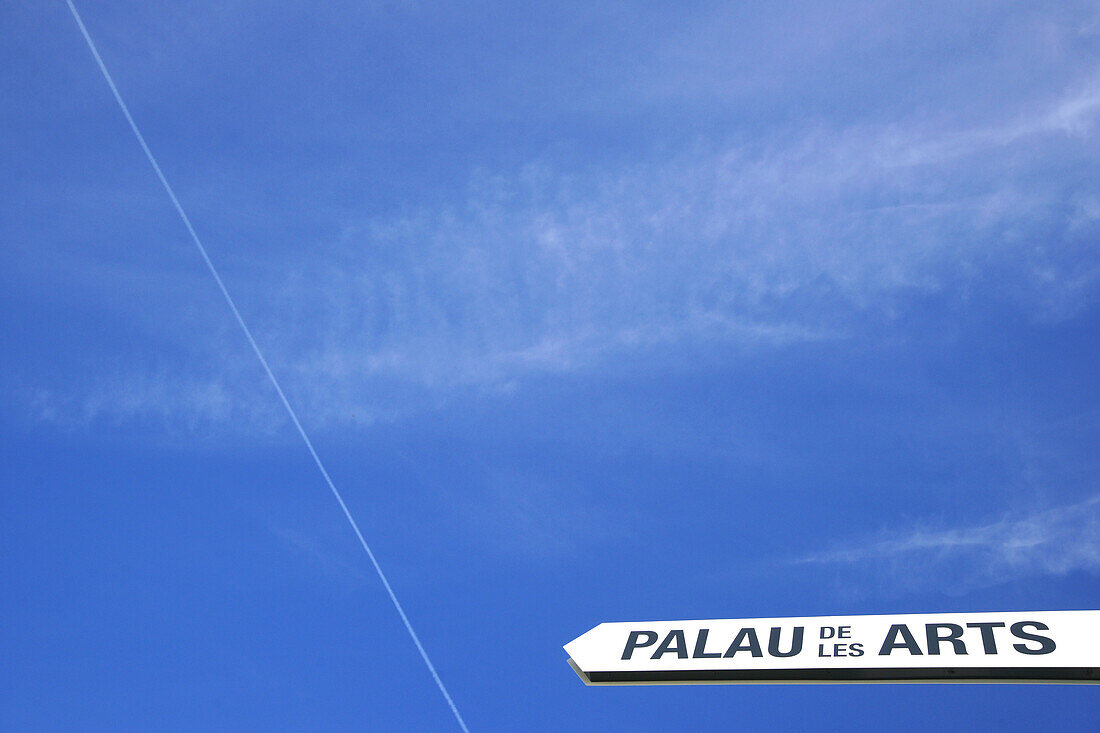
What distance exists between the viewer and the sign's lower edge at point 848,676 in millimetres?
15914

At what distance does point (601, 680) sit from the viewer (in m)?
18.3

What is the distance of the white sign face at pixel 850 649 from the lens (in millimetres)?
16109

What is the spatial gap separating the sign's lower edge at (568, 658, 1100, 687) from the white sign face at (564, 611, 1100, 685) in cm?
2

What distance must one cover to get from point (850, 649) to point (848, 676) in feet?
1.36

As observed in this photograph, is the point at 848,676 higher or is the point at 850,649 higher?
the point at 850,649

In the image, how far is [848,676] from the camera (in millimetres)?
16938

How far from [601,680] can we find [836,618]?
4.03m

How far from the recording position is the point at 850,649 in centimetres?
1698

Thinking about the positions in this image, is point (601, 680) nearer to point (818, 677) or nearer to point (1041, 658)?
point (818, 677)

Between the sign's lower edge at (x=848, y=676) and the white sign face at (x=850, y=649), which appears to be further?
the white sign face at (x=850, y=649)

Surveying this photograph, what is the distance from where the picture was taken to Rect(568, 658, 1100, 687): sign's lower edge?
1591 centimetres

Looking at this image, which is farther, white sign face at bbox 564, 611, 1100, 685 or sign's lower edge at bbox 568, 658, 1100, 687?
white sign face at bbox 564, 611, 1100, 685

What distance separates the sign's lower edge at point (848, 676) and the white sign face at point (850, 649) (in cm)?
2

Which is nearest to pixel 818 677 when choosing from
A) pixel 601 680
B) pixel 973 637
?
pixel 973 637
